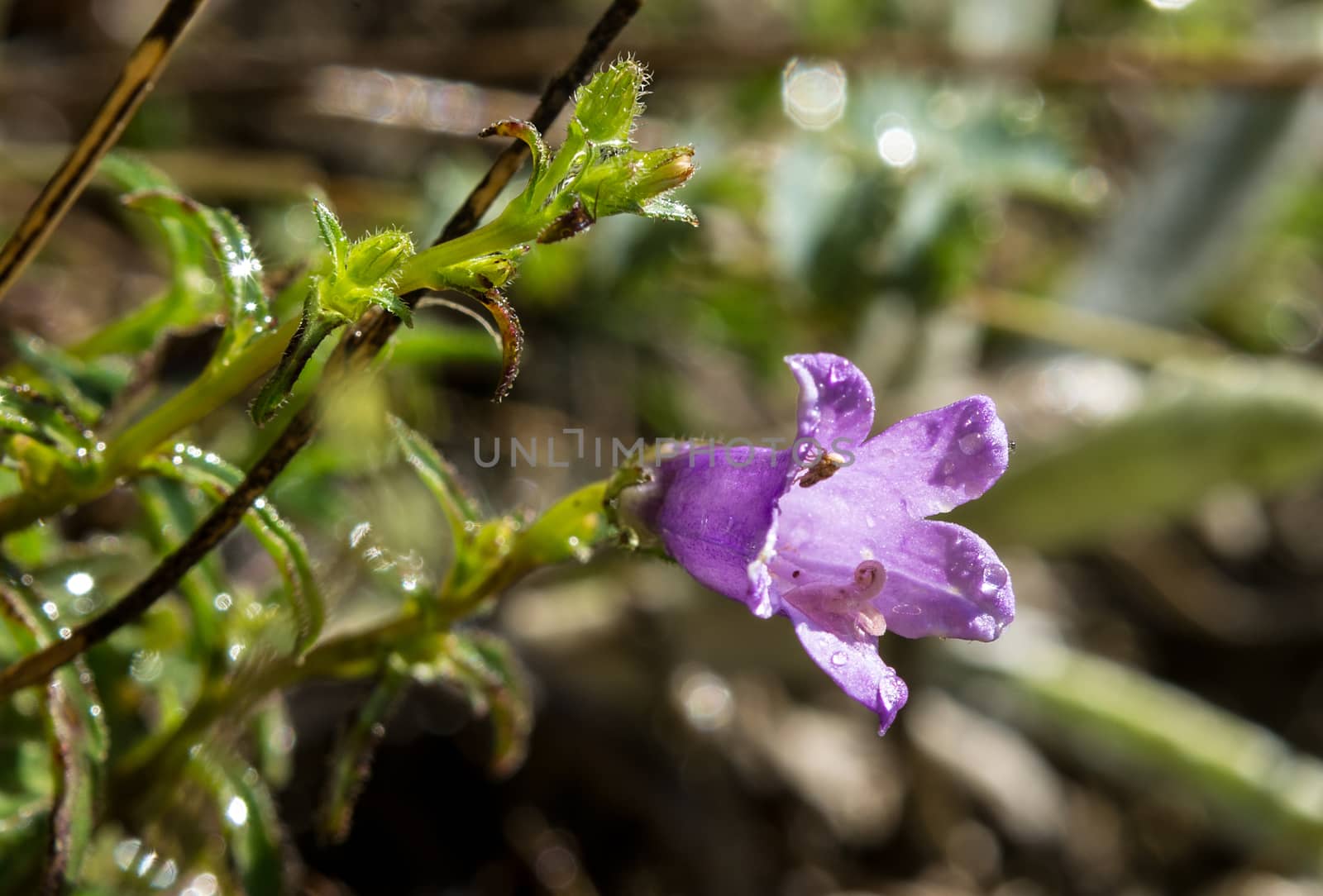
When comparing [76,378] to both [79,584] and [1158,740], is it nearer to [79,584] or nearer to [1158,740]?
[79,584]

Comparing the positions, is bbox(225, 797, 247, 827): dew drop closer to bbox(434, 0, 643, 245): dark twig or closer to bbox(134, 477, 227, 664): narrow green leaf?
bbox(134, 477, 227, 664): narrow green leaf

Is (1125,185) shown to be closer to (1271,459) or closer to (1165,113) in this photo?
(1165,113)

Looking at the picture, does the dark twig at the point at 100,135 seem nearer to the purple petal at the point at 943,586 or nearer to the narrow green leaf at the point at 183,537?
the narrow green leaf at the point at 183,537

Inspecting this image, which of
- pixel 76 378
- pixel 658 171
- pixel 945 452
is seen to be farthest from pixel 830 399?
pixel 76 378

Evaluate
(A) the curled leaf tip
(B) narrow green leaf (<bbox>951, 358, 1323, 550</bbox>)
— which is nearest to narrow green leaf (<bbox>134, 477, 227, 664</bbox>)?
(A) the curled leaf tip

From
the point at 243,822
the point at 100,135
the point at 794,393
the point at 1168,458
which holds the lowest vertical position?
the point at 243,822

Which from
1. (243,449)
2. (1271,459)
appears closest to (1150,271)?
(1271,459)
